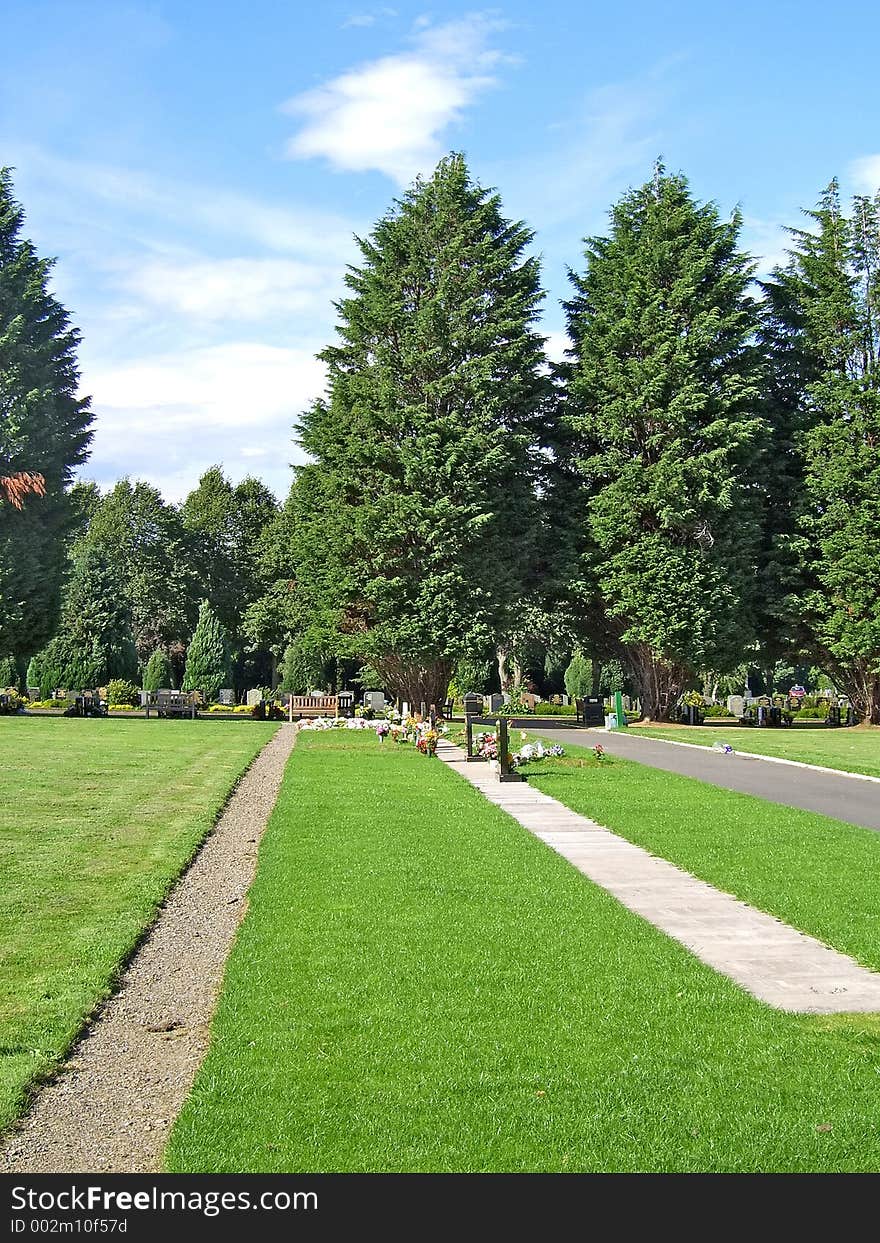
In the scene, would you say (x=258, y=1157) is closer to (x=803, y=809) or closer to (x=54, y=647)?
(x=803, y=809)

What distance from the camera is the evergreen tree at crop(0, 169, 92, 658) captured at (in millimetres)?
36156

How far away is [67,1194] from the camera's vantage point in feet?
12.5

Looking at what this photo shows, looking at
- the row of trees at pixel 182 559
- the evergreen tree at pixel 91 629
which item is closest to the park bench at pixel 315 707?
the evergreen tree at pixel 91 629

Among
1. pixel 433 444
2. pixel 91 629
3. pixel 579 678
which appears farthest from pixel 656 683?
pixel 91 629

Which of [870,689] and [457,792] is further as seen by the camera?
[870,689]

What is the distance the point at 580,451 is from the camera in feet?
123

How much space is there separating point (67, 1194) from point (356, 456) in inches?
1225

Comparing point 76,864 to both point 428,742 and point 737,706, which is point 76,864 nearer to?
point 428,742

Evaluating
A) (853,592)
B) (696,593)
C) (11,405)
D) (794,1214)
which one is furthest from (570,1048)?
(11,405)

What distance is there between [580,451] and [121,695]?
22019mm

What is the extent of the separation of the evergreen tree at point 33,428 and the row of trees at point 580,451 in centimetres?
9

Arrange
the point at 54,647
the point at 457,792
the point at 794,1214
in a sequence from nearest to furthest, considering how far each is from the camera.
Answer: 1. the point at 794,1214
2. the point at 457,792
3. the point at 54,647

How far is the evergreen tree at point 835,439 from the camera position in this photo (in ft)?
116

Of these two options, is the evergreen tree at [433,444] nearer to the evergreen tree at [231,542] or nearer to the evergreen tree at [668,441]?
the evergreen tree at [668,441]
